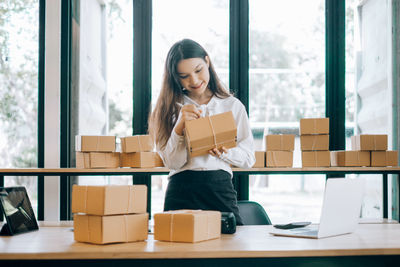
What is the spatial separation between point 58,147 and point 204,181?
6.60 feet

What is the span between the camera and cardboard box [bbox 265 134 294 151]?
3.54 meters

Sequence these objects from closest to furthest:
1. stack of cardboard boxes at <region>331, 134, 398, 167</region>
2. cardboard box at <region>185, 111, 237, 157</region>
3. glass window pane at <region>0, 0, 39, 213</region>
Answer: cardboard box at <region>185, 111, 237, 157</region>, stack of cardboard boxes at <region>331, 134, 398, 167</region>, glass window pane at <region>0, 0, 39, 213</region>

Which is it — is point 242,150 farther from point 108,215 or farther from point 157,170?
point 157,170

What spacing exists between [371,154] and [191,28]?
5.97 feet

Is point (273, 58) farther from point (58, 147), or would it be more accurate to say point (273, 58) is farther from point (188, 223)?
point (188, 223)

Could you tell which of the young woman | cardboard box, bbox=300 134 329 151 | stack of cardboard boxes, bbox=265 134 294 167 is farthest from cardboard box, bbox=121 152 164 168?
cardboard box, bbox=300 134 329 151

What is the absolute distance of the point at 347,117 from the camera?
13.0 feet

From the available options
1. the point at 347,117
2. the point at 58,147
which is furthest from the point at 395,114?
the point at 58,147

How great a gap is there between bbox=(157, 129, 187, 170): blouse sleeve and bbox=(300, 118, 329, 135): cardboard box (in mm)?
1632

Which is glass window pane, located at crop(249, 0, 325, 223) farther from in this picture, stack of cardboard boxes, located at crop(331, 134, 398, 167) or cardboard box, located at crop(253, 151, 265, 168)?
stack of cardboard boxes, located at crop(331, 134, 398, 167)

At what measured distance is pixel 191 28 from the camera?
404 cm

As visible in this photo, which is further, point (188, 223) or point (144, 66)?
point (144, 66)

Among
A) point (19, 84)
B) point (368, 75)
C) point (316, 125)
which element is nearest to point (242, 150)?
point (316, 125)

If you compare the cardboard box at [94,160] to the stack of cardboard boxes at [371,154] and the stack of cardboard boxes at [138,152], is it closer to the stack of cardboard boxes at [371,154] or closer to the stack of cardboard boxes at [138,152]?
the stack of cardboard boxes at [138,152]
